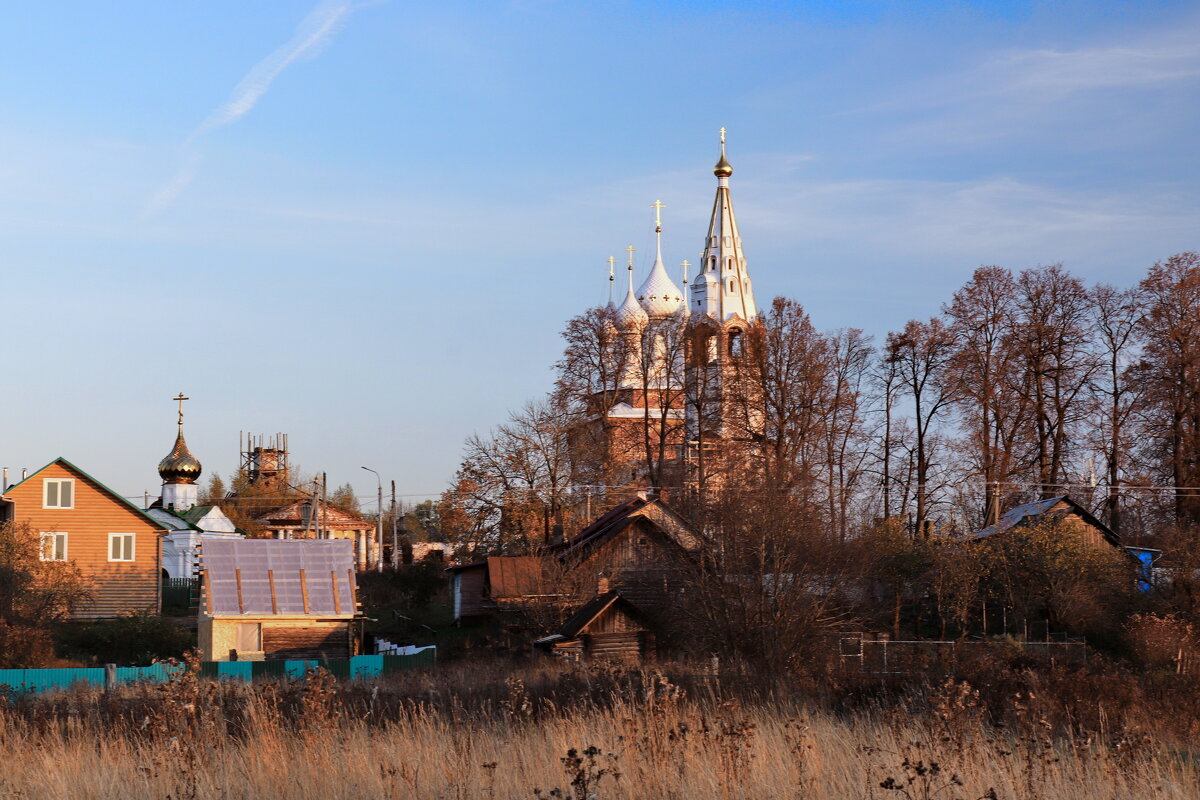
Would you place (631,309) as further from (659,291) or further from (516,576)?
(516,576)

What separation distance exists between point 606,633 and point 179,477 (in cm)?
4829

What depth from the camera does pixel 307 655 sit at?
37.4 meters

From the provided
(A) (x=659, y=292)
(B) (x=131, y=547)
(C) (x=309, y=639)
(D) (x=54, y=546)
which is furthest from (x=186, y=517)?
(C) (x=309, y=639)

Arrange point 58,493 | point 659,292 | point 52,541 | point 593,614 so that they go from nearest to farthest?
1. point 593,614
2. point 52,541
3. point 58,493
4. point 659,292

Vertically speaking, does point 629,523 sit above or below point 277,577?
above

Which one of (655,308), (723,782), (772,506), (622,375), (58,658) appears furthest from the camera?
(655,308)

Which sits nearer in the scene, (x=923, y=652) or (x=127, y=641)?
(x=923, y=652)

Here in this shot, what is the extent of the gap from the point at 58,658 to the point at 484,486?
1872cm

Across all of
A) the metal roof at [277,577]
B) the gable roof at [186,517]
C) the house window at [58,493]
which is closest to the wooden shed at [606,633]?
the metal roof at [277,577]

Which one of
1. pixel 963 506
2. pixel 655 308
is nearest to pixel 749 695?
pixel 963 506

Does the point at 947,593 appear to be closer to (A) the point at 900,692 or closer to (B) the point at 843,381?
(B) the point at 843,381

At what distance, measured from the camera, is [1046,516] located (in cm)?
4116

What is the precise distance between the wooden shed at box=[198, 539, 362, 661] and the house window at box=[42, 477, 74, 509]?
1413cm

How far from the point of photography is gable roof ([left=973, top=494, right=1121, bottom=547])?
41.8 metres
